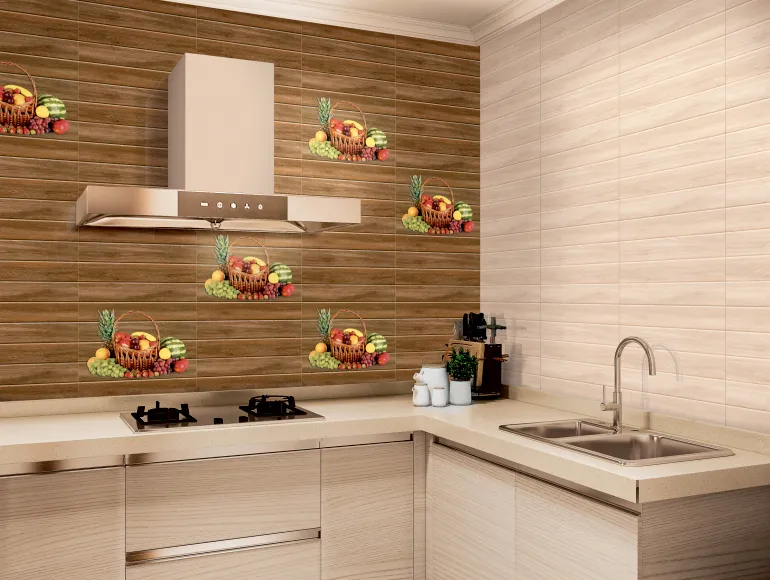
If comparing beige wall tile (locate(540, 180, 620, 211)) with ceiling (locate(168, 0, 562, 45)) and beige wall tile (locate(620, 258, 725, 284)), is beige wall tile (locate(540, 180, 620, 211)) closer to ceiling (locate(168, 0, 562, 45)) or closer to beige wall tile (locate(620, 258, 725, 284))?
beige wall tile (locate(620, 258, 725, 284))

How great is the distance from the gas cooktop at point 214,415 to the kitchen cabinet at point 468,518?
0.55m

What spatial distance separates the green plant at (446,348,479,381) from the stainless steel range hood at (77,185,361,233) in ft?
2.53

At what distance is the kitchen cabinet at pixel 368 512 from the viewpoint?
9.54 feet

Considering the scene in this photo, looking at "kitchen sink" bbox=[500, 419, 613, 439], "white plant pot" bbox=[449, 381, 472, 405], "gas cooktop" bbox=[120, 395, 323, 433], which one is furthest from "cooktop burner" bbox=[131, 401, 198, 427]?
"kitchen sink" bbox=[500, 419, 613, 439]

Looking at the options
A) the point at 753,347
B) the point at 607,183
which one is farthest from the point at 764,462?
the point at 607,183

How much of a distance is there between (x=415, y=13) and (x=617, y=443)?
2.15 m

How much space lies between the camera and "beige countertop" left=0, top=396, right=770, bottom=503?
2061 millimetres

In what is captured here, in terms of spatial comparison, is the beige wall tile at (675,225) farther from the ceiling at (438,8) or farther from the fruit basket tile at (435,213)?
the ceiling at (438,8)

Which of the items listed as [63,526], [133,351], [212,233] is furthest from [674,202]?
[63,526]

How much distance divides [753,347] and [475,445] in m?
0.95

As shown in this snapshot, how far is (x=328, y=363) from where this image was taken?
11.5ft

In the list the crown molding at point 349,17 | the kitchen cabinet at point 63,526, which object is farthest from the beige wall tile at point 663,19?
the kitchen cabinet at point 63,526

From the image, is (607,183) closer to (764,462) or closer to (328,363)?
(764,462)

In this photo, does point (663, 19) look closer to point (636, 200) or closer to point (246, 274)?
point (636, 200)
